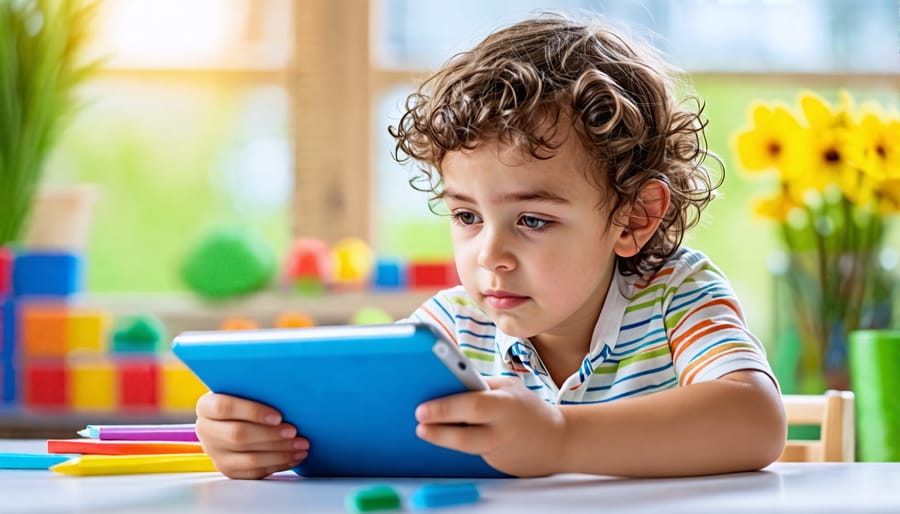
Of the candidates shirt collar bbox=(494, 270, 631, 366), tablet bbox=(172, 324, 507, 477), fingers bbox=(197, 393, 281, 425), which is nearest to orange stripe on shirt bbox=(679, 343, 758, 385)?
shirt collar bbox=(494, 270, 631, 366)

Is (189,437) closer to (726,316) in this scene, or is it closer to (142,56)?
(726,316)

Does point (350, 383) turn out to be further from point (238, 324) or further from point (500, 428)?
point (238, 324)

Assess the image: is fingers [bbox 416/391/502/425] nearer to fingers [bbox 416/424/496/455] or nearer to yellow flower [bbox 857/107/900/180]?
fingers [bbox 416/424/496/455]

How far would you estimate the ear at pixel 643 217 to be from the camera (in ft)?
3.10

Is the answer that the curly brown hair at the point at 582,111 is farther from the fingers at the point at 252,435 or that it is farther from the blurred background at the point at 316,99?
the blurred background at the point at 316,99

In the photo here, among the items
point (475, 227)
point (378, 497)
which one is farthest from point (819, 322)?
point (378, 497)

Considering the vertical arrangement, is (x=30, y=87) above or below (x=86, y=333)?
above

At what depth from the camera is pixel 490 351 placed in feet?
3.36

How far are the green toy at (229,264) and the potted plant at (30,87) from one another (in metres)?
0.34

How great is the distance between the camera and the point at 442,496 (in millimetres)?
544

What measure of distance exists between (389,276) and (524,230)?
120 centimetres

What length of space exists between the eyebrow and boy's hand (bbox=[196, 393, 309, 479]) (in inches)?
9.9

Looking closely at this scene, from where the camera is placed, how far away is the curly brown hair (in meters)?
0.88

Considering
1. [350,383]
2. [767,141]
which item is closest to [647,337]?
[350,383]
